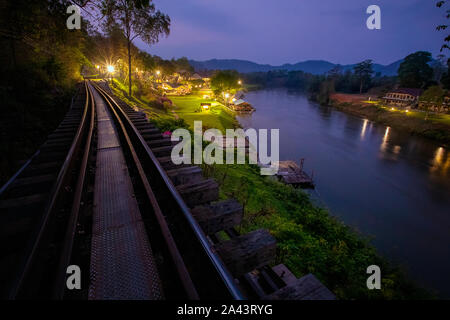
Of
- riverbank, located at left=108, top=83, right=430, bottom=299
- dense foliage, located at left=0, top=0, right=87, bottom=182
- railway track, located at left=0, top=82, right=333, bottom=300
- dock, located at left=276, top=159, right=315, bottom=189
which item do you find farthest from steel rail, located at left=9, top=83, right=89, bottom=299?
dock, located at left=276, top=159, right=315, bottom=189

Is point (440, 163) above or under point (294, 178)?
under

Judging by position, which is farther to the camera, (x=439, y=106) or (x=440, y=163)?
(x=439, y=106)

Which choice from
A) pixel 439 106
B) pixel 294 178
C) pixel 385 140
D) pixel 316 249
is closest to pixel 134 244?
pixel 316 249

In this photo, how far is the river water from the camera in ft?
46.3

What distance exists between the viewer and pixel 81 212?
3443 mm

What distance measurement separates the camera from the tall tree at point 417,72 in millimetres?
70125

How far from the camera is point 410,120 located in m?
47.6

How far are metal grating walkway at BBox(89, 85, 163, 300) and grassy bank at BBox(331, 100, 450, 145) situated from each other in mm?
52385

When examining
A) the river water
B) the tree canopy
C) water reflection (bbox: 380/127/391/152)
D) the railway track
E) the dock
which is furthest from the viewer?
the tree canopy

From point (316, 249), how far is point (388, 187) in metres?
21.3

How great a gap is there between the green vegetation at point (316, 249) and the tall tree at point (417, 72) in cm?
8699

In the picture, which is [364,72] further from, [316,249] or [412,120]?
[316,249]

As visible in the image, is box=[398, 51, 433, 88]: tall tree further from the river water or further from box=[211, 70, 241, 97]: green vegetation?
box=[211, 70, 241, 97]: green vegetation
